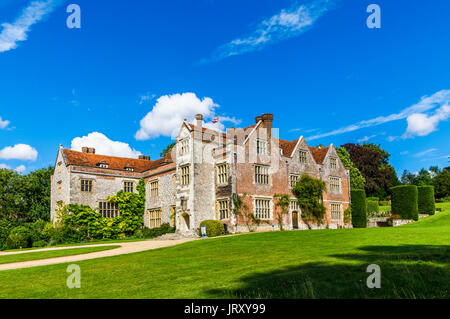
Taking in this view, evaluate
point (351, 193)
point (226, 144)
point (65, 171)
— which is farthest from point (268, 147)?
point (65, 171)

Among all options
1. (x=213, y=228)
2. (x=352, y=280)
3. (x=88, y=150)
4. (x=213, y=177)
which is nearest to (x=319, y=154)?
(x=213, y=177)

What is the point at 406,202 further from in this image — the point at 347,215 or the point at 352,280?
the point at 352,280

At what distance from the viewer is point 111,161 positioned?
135ft

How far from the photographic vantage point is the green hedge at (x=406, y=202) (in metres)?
37.1

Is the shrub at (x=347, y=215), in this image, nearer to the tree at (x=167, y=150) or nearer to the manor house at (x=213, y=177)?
the manor house at (x=213, y=177)

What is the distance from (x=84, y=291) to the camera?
9.35 m

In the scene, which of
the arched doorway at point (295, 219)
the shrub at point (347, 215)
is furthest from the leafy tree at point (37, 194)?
the shrub at point (347, 215)

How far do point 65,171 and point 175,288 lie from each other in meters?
32.9

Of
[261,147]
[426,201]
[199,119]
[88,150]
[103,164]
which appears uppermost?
[199,119]

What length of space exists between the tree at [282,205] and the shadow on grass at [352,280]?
76.3 feet

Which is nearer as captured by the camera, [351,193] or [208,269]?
[208,269]

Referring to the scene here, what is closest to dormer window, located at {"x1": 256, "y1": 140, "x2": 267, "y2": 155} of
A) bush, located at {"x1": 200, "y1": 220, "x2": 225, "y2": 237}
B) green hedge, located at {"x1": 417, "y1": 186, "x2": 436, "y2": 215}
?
bush, located at {"x1": 200, "y1": 220, "x2": 225, "y2": 237}

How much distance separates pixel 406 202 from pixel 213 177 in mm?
19398
